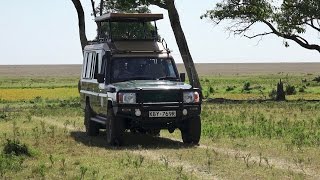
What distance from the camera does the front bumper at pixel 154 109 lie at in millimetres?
15086

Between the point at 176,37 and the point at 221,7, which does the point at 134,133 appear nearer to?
the point at 176,37

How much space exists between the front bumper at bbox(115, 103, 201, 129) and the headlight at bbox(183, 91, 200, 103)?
0.10 metres

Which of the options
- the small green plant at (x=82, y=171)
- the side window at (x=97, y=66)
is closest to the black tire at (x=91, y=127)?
the side window at (x=97, y=66)

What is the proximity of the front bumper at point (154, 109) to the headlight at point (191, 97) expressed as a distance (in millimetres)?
103

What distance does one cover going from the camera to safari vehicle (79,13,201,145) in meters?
15.1

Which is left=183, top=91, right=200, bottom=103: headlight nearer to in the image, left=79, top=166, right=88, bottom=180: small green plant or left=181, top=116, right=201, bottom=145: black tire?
left=181, top=116, right=201, bottom=145: black tire

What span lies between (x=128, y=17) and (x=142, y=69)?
1921 millimetres

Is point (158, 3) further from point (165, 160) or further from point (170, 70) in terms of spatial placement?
point (165, 160)

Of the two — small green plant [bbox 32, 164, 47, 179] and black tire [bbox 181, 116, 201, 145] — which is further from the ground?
black tire [bbox 181, 116, 201, 145]

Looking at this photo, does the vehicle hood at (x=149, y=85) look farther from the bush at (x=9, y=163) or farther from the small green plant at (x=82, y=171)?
the small green plant at (x=82, y=171)

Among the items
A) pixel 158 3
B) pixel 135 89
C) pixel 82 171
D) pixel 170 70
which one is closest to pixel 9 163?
pixel 82 171

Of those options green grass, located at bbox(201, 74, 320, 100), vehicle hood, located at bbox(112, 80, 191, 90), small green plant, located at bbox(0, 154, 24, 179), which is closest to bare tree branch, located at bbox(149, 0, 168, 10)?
green grass, located at bbox(201, 74, 320, 100)

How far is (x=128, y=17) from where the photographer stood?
18.0m

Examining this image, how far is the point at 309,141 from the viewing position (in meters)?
15.9
